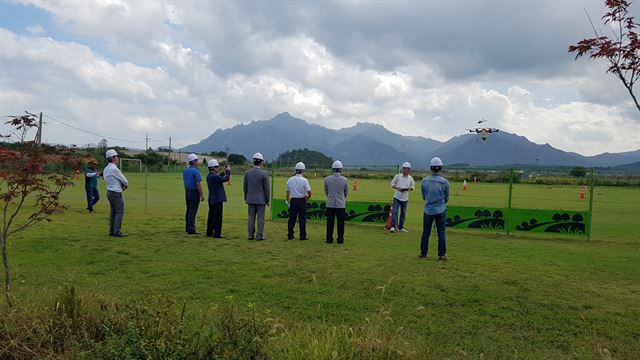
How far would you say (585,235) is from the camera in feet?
40.4

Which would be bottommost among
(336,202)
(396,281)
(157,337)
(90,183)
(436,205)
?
(396,281)

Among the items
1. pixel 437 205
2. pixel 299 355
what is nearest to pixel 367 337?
pixel 299 355

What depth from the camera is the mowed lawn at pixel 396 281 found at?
4984 mm

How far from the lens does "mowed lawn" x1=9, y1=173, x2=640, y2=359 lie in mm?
4984

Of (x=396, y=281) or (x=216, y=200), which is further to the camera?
(x=216, y=200)

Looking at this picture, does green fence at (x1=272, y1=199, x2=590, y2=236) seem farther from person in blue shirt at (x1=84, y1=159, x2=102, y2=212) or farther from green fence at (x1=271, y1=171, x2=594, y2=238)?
person in blue shirt at (x1=84, y1=159, x2=102, y2=212)

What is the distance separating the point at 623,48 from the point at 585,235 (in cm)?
961

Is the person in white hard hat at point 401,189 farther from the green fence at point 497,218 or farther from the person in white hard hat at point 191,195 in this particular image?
the person in white hard hat at point 191,195

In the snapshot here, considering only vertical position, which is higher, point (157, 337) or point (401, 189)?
point (401, 189)

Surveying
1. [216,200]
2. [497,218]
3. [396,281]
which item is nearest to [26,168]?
[396,281]

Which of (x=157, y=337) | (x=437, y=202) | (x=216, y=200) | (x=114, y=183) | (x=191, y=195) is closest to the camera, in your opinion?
(x=157, y=337)

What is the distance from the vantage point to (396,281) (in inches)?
275

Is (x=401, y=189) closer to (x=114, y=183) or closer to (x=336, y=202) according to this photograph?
(x=336, y=202)

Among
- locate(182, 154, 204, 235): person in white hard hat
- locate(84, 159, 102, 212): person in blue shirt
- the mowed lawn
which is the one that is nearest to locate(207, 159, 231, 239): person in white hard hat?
the mowed lawn
